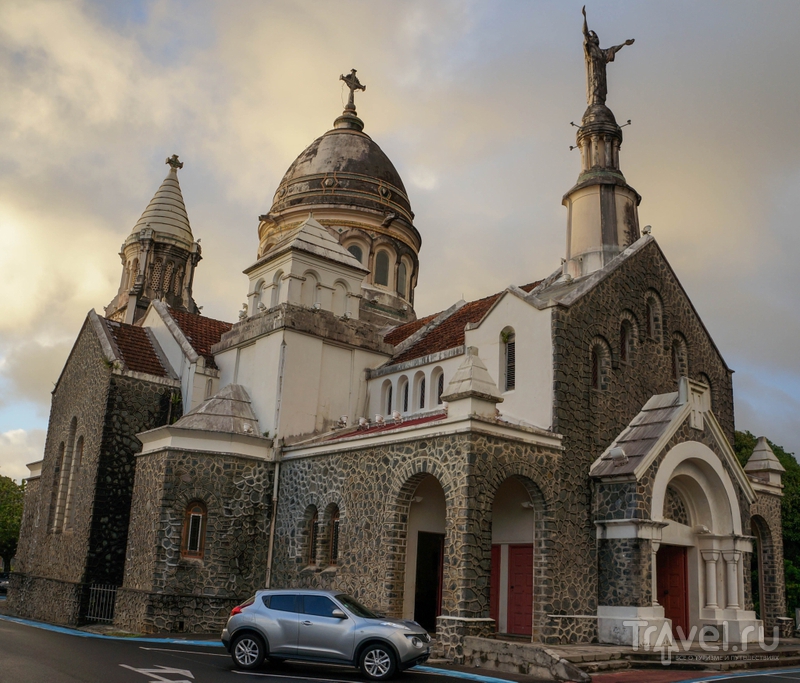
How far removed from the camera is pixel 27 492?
106ft

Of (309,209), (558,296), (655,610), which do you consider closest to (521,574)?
(655,610)

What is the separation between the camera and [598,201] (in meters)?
25.6

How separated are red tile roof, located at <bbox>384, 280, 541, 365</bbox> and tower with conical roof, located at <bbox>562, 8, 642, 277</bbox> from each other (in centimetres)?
216

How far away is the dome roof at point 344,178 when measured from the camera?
3522 cm

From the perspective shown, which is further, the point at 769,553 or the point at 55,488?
the point at 55,488

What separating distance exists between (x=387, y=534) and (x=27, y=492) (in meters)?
19.1

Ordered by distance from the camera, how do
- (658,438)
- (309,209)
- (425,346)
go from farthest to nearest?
(309,209)
(425,346)
(658,438)

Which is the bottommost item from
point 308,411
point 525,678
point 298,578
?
point 525,678

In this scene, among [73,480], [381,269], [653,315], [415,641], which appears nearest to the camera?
[415,641]

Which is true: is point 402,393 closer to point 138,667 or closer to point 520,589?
point 520,589

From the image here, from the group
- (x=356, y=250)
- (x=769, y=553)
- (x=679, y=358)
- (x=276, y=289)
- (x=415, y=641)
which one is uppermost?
(x=356, y=250)

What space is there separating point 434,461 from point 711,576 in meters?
8.52

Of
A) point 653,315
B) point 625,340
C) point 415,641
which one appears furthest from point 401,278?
point 415,641

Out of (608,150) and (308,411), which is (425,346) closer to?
(308,411)
